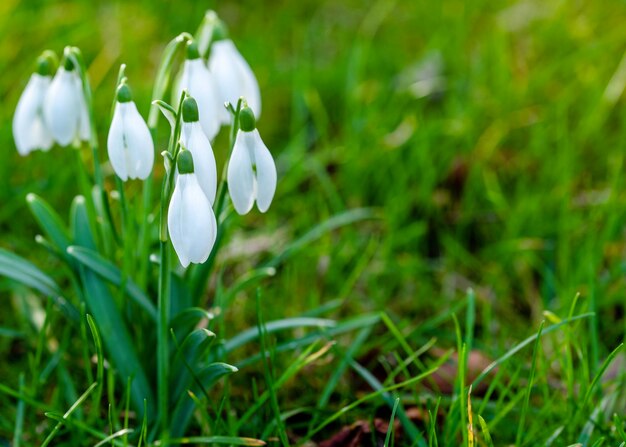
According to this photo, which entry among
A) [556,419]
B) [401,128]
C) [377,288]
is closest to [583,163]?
[401,128]

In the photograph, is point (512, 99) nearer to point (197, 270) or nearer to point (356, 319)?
point (356, 319)

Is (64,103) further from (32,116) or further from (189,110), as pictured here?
(189,110)

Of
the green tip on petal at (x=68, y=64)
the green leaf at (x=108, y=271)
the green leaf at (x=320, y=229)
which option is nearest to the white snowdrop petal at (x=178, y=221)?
the green leaf at (x=108, y=271)

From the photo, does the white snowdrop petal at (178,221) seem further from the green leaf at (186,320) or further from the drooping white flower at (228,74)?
the drooping white flower at (228,74)

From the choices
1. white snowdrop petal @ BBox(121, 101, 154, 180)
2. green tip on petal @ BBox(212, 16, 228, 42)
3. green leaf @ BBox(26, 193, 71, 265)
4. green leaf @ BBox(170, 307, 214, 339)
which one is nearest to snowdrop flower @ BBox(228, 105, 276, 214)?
white snowdrop petal @ BBox(121, 101, 154, 180)

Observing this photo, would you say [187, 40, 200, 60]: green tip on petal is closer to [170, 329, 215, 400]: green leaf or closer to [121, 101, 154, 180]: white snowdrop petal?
[121, 101, 154, 180]: white snowdrop petal

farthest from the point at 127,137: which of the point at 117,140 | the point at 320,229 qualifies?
the point at 320,229
